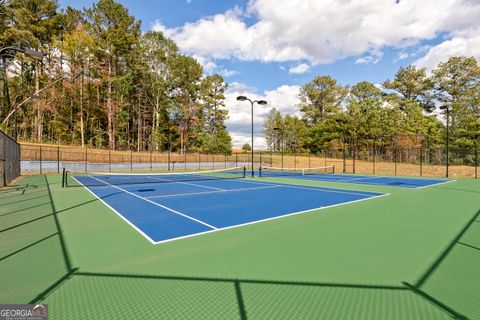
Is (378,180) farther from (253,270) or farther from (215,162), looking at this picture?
(215,162)

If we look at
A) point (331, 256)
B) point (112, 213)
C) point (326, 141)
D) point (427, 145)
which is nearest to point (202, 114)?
point (326, 141)

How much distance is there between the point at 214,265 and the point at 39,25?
51.9 m

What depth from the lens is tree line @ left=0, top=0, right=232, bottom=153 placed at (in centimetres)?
3912

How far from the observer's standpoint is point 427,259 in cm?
454

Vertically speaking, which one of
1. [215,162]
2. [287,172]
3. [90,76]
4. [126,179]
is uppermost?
[90,76]

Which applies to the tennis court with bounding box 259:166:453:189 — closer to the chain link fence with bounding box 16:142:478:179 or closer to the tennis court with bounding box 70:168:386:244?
the chain link fence with bounding box 16:142:478:179

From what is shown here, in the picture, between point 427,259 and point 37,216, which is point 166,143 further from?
point 427,259

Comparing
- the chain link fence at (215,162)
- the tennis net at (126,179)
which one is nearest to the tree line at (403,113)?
the chain link fence at (215,162)

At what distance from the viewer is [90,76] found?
139 feet

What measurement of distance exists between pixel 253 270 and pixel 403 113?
2020 inches

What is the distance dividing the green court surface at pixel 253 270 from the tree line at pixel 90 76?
127ft

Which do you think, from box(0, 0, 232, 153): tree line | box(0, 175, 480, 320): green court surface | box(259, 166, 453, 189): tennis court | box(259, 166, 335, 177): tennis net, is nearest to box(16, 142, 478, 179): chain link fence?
box(259, 166, 335, 177): tennis net

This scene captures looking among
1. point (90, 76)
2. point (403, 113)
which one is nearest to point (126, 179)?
point (90, 76)

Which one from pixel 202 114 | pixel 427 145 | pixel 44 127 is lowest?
pixel 427 145
